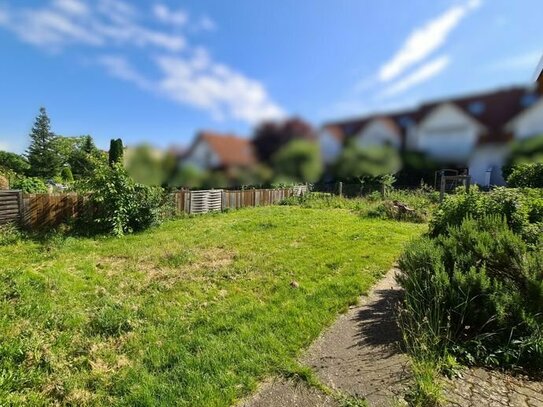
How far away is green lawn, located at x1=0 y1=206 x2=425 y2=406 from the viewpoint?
2582mm

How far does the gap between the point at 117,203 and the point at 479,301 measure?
818 cm

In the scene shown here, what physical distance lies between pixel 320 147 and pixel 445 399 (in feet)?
6.65

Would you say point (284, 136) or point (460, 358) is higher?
point (284, 136)

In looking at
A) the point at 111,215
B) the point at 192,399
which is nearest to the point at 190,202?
the point at 111,215

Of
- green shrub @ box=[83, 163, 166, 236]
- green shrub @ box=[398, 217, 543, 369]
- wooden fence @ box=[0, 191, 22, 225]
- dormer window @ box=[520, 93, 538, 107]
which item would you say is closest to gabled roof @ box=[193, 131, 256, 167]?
green shrub @ box=[398, 217, 543, 369]

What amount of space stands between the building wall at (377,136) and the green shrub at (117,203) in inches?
267

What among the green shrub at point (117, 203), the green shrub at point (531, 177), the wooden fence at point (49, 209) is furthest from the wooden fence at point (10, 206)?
the green shrub at point (531, 177)

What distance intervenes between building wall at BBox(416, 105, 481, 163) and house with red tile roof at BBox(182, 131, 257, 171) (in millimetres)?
1589

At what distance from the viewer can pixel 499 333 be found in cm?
262

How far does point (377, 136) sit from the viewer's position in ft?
10.1

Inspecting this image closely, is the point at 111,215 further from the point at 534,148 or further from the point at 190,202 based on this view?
the point at 534,148

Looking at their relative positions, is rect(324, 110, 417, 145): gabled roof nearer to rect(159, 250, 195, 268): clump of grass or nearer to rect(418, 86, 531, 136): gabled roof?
rect(418, 86, 531, 136): gabled roof

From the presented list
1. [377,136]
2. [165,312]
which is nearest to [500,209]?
[377,136]

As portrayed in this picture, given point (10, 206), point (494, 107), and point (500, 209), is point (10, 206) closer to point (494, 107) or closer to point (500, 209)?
point (494, 107)
